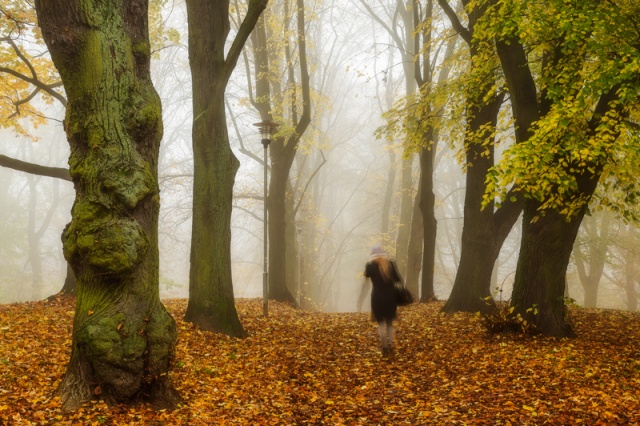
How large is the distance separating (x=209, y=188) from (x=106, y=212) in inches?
169

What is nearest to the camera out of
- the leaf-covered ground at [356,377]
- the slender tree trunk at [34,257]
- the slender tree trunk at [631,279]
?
the leaf-covered ground at [356,377]

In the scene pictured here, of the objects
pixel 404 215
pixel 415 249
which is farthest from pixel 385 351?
pixel 404 215

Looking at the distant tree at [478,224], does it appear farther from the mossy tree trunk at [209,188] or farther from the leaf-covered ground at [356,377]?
the mossy tree trunk at [209,188]

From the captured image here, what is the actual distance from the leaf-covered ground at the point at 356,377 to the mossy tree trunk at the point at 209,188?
1.65ft

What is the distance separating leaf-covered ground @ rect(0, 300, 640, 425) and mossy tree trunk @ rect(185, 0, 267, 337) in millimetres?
504

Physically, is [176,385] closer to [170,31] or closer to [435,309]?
[435,309]

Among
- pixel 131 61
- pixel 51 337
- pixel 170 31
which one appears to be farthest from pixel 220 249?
pixel 170 31

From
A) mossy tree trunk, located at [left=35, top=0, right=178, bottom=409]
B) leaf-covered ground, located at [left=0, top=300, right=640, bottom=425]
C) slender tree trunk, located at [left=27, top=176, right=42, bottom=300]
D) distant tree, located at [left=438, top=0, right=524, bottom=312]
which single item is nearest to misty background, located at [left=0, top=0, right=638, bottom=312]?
slender tree trunk, located at [left=27, top=176, right=42, bottom=300]

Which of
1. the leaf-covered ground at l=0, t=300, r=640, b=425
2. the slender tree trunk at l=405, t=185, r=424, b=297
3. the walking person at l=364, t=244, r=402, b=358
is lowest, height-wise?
the leaf-covered ground at l=0, t=300, r=640, b=425

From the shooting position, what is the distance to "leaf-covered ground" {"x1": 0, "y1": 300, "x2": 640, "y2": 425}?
5.28 m

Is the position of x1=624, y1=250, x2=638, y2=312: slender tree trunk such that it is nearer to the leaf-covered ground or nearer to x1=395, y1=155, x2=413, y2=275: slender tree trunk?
x1=395, y1=155, x2=413, y2=275: slender tree trunk

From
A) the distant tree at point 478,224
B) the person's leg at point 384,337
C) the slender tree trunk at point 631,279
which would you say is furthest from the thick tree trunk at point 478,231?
the slender tree trunk at point 631,279

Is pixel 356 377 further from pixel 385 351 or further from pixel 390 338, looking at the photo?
pixel 390 338

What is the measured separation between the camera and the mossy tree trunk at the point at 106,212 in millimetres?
5031
